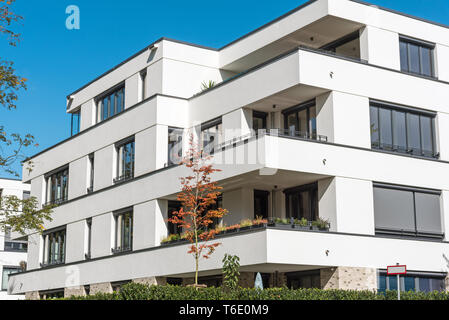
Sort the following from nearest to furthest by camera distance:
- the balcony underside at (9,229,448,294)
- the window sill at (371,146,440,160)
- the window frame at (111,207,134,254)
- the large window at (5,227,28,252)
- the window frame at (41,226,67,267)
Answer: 1. the balcony underside at (9,229,448,294)
2. the window sill at (371,146,440,160)
3. the window frame at (111,207,134,254)
4. the window frame at (41,226,67,267)
5. the large window at (5,227,28,252)

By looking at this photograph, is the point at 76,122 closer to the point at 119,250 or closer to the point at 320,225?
the point at 119,250

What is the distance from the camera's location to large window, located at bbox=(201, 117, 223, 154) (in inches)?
1251

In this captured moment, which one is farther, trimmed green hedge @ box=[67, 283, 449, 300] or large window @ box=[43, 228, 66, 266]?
large window @ box=[43, 228, 66, 266]

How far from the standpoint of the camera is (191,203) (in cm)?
2759

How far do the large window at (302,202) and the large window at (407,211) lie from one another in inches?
98.7

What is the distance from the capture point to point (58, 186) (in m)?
43.0

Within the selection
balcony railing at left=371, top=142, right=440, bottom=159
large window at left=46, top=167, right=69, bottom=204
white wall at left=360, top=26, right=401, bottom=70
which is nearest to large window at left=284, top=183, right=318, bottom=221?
balcony railing at left=371, top=142, right=440, bottom=159

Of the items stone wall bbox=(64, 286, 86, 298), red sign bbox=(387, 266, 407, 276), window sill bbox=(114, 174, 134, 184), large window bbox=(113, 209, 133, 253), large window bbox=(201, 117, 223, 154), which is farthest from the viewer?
stone wall bbox=(64, 286, 86, 298)

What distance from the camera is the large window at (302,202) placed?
92.7ft

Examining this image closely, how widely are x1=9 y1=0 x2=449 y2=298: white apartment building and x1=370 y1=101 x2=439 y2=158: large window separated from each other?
0.06 meters

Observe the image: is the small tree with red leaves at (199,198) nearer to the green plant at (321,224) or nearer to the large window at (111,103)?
the green plant at (321,224)

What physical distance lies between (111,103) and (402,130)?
1780cm

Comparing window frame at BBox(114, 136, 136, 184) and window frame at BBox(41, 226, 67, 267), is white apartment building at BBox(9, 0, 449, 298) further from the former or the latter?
window frame at BBox(41, 226, 67, 267)

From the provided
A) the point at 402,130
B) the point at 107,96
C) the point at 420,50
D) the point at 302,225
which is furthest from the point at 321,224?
the point at 107,96
